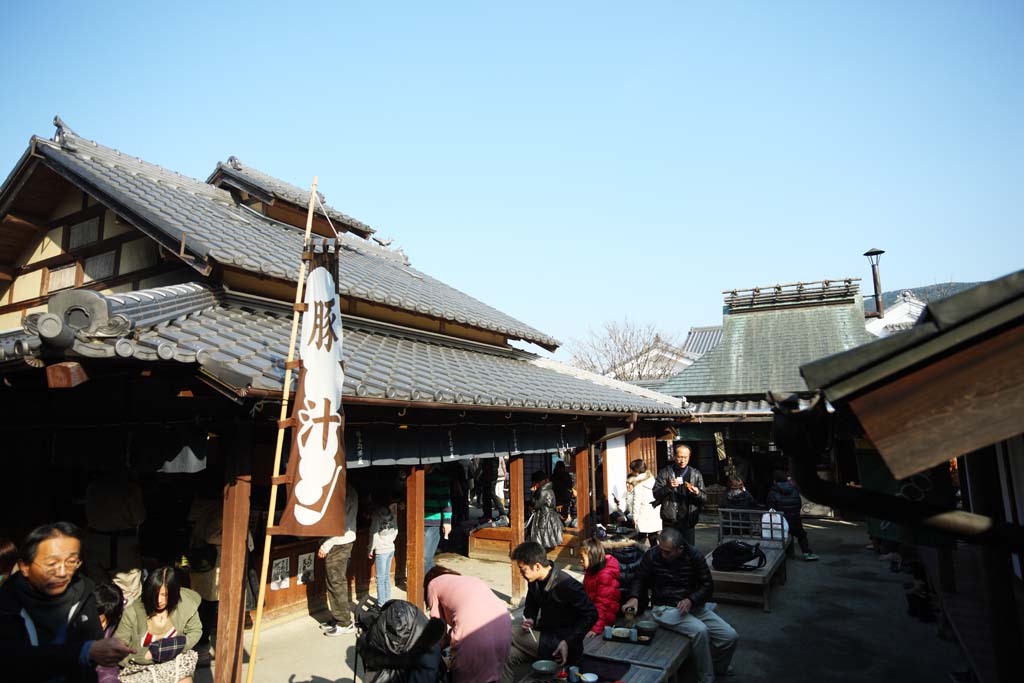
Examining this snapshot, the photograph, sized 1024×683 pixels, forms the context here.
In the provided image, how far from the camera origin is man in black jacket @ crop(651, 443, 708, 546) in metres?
9.95

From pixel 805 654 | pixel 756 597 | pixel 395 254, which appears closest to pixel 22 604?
pixel 805 654

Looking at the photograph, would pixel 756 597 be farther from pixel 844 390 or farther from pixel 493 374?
pixel 844 390

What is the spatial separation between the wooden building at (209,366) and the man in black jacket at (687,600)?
8.69 ft

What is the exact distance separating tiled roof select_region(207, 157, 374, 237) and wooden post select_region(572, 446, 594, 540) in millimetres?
7454

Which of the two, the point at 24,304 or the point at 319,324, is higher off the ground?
the point at 24,304

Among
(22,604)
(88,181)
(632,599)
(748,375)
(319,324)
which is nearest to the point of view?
(22,604)

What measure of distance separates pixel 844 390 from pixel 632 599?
563 centimetres

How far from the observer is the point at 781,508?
12.0m

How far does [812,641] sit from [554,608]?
4.27 meters

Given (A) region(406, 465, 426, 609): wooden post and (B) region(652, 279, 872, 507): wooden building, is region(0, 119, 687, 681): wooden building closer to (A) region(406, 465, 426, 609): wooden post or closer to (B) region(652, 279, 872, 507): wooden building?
(A) region(406, 465, 426, 609): wooden post

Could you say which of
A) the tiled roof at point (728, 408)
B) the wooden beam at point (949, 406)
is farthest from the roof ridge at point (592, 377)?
the wooden beam at point (949, 406)

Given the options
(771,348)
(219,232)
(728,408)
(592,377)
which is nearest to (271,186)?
(219,232)

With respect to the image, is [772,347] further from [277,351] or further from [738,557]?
[277,351]

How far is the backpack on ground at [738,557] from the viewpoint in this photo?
9.25 meters
